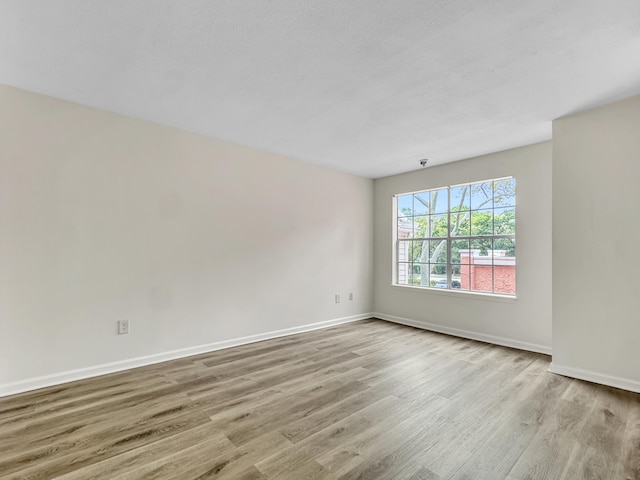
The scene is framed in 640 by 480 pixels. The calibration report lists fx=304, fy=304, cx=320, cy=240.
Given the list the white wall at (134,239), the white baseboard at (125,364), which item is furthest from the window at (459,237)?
the white baseboard at (125,364)

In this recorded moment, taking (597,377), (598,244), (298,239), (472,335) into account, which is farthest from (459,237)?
(298,239)

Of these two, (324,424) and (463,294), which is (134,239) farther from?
(463,294)

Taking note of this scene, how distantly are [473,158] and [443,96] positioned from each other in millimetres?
1967

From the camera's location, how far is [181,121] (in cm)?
313

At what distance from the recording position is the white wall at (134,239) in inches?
99.1

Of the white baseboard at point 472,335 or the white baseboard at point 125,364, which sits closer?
the white baseboard at point 125,364

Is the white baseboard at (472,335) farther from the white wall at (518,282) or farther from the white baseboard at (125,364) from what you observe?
the white baseboard at (125,364)

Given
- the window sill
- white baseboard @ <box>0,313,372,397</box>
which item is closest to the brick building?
the window sill

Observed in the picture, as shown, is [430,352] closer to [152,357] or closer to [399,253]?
[399,253]

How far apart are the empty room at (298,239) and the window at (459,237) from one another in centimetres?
4

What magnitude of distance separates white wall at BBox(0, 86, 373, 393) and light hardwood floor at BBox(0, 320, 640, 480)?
432 millimetres

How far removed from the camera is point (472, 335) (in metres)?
4.10

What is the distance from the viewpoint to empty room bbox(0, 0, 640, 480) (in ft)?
5.69

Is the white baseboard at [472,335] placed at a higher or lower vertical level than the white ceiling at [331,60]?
lower
